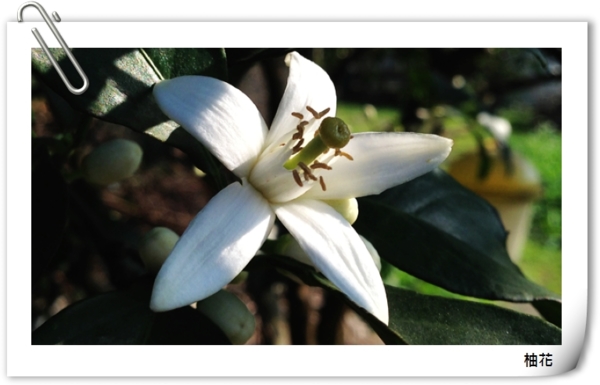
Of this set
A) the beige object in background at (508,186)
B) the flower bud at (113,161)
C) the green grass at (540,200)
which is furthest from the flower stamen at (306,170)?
the beige object in background at (508,186)

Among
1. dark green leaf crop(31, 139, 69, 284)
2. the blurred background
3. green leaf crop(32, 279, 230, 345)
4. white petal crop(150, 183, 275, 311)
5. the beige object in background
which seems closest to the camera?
white petal crop(150, 183, 275, 311)

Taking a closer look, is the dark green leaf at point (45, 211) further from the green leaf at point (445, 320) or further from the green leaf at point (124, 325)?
the green leaf at point (445, 320)

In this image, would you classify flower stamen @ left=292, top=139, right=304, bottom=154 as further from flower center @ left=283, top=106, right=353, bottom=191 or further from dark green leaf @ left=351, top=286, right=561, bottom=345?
dark green leaf @ left=351, top=286, right=561, bottom=345

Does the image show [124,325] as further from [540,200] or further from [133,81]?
[540,200]

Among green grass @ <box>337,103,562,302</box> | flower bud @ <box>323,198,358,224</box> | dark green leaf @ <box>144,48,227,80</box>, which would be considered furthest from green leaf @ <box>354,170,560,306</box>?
green grass @ <box>337,103,562,302</box>
